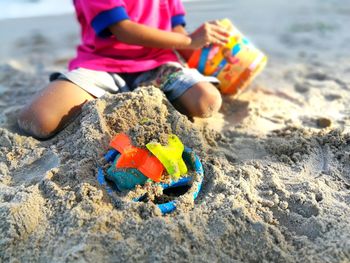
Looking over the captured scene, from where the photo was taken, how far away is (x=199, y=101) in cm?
203

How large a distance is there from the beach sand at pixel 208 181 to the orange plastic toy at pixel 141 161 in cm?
10

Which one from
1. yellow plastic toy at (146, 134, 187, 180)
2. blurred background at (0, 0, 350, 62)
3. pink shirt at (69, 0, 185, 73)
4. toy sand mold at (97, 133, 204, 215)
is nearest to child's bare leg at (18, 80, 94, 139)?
pink shirt at (69, 0, 185, 73)

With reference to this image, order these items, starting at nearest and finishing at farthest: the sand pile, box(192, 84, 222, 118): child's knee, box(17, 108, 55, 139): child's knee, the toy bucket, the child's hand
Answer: the sand pile, box(17, 108, 55, 139): child's knee, box(192, 84, 222, 118): child's knee, the child's hand, the toy bucket

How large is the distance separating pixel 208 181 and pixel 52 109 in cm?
78

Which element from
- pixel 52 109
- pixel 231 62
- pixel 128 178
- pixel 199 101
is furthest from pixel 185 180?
pixel 231 62

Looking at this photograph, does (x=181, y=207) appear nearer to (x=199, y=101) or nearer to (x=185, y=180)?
(x=185, y=180)

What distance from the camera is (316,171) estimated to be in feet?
5.52

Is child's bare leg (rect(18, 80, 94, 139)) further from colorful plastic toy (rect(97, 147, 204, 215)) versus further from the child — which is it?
colorful plastic toy (rect(97, 147, 204, 215))

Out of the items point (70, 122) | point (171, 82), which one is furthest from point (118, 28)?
point (70, 122)

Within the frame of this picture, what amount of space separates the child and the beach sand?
10 centimetres

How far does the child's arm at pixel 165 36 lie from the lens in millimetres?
2057

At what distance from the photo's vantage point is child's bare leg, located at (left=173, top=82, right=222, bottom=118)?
2.04 m

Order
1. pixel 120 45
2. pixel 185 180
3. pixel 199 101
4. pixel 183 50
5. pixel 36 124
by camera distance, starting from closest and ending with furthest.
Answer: pixel 185 180, pixel 36 124, pixel 199 101, pixel 120 45, pixel 183 50

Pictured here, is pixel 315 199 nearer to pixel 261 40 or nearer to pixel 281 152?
pixel 281 152
